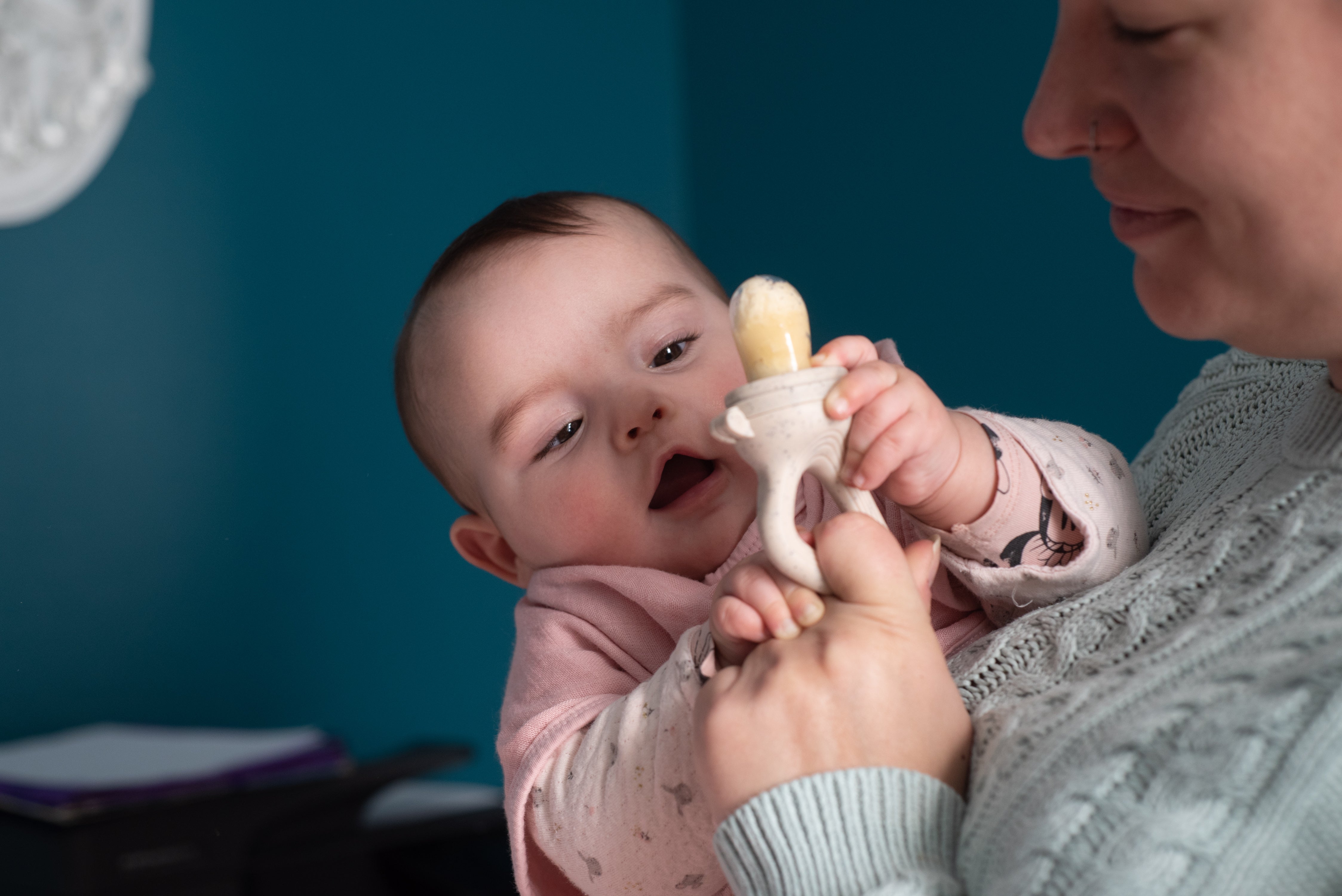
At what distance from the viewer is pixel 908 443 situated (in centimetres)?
65

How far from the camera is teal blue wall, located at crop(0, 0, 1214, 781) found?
1.76 meters

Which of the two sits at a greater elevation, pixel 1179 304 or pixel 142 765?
pixel 1179 304


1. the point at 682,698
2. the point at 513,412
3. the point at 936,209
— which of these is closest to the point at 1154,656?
the point at 682,698

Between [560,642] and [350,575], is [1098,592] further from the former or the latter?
[350,575]

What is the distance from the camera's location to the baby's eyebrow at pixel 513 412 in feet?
3.20

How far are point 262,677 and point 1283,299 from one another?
1992 millimetres

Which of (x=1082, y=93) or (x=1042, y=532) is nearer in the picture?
(x=1082, y=93)

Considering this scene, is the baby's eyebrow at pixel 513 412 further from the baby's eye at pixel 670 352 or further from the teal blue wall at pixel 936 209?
the teal blue wall at pixel 936 209

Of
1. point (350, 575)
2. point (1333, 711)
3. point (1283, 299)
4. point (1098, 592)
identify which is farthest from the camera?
point (350, 575)

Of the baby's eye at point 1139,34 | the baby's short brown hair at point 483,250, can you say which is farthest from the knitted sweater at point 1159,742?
the baby's short brown hair at point 483,250

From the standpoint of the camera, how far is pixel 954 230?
1.86 m

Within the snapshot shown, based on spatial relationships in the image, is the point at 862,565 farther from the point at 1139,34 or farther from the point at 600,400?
the point at 600,400

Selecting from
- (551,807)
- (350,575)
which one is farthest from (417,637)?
(551,807)

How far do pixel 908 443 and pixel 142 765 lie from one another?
1.48m
